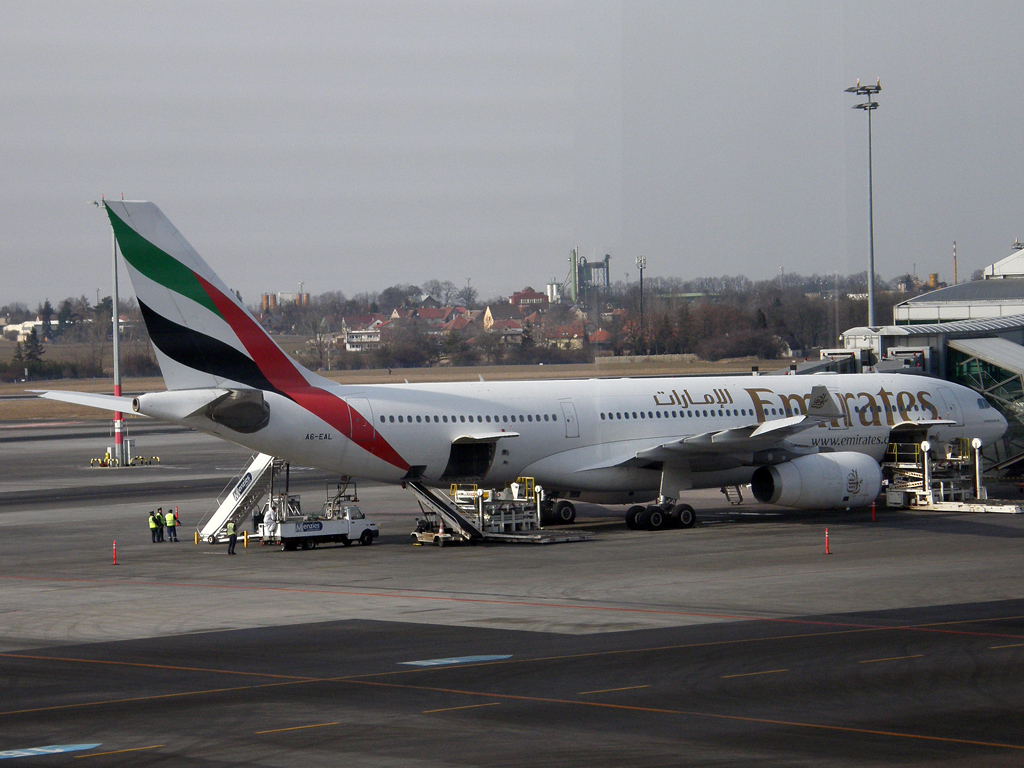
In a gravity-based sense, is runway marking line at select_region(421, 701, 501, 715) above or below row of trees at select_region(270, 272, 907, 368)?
below

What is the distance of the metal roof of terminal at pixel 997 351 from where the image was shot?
158 ft

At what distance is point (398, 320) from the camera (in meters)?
150

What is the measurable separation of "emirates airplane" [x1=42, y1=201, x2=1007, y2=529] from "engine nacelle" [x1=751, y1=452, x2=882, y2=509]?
0.05 meters

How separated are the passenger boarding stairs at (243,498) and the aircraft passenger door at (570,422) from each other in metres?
8.29

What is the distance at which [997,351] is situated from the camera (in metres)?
49.0

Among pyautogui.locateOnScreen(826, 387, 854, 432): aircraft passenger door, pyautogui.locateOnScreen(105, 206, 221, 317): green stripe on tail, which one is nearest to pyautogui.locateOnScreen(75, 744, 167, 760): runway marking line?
pyautogui.locateOnScreen(105, 206, 221, 317): green stripe on tail

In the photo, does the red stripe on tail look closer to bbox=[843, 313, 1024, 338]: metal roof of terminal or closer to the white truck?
the white truck

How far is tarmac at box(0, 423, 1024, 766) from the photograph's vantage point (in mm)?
14500

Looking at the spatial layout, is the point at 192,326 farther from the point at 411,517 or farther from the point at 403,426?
the point at 411,517

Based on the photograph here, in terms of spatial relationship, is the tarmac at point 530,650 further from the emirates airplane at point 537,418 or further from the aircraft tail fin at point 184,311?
the aircraft tail fin at point 184,311

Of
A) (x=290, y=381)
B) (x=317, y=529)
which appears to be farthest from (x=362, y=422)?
(x=317, y=529)

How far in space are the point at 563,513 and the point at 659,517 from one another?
141 inches

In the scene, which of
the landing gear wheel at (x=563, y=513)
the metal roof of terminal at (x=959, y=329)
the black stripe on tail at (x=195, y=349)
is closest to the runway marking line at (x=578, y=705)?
the black stripe on tail at (x=195, y=349)

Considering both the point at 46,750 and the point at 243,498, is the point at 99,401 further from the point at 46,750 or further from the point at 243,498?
the point at 46,750
